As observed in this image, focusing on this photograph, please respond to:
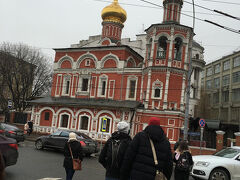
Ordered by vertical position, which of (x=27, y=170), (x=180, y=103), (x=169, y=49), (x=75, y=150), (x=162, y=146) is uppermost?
(x=169, y=49)

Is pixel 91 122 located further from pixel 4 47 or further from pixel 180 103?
pixel 4 47

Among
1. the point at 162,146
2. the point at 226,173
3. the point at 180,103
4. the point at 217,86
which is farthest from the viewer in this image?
the point at 217,86

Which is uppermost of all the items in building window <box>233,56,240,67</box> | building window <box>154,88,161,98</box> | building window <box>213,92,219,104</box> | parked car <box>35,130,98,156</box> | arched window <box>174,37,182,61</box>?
building window <box>233,56,240,67</box>

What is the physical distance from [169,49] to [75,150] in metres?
20.8

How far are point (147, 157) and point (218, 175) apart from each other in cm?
671

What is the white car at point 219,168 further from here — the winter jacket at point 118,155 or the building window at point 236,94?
the building window at point 236,94

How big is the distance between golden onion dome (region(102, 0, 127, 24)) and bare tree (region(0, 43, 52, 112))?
12.4m

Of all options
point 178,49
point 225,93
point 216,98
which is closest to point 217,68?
point 216,98

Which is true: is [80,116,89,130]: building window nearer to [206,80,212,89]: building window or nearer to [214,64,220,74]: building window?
[214,64,220,74]: building window

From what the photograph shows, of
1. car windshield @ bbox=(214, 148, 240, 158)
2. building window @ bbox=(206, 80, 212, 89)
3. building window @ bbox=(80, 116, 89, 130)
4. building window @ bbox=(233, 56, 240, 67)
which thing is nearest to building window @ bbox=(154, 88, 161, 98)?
building window @ bbox=(80, 116, 89, 130)

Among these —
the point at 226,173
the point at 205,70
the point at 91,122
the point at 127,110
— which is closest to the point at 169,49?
the point at 127,110

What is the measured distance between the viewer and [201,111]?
44.2 meters

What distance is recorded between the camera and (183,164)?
7277 mm

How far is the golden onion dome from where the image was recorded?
111 ft
